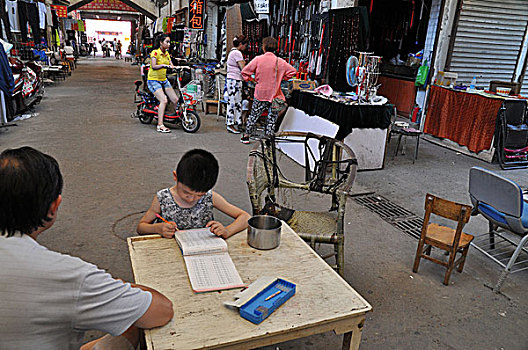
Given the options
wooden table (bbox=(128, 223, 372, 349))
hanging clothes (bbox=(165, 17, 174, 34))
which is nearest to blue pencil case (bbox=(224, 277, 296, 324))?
wooden table (bbox=(128, 223, 372, 349))

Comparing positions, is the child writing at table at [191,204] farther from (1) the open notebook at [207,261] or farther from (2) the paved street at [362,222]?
(2) the paved street at [362,222]

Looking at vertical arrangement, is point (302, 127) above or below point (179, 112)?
above

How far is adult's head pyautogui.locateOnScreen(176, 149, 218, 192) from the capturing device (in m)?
2.07

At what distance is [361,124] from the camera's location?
5.50 metres

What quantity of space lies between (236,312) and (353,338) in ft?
1.75

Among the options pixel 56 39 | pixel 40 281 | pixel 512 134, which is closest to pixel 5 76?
pixel 40 281

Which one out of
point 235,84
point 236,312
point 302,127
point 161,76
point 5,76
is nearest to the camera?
point 236,312

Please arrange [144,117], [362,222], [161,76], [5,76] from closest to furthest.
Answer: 1. [362,222]
2. [5,76]
3. [161,76]
4. [144,117]

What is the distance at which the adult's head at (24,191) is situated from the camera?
3.91 feet

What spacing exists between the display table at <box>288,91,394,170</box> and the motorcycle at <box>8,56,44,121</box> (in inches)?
233

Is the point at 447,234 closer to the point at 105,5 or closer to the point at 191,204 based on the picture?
the point at 191,204

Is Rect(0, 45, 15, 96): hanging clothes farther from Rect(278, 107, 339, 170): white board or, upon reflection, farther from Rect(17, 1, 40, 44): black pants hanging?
Rect(17, 1, 40, 44): black pants hanging

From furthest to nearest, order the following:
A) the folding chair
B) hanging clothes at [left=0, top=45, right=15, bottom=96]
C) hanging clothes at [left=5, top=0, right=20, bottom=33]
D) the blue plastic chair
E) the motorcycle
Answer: hanging clothes at [left=5, top=0, right=20, bottom=33] → the motorcycle → hanging clothes at [left=0, top=45, right=15, bottom=96] → the folding chair → the blue plastic chair

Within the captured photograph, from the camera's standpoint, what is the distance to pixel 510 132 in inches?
251
